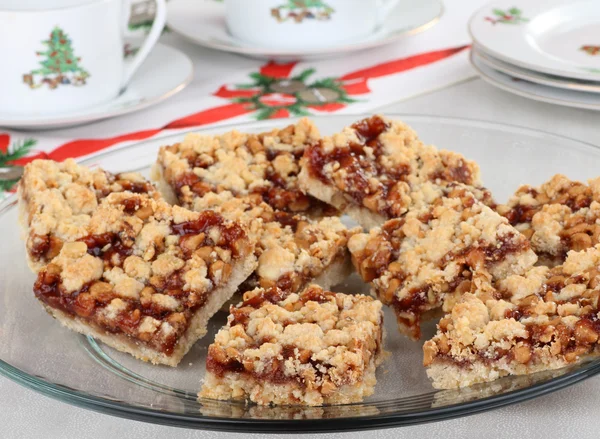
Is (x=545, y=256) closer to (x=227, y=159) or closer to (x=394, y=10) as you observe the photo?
(x=227, y=159)

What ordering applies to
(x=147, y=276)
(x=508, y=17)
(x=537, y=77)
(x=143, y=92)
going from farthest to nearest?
(x=508, y=17)
(x=143, y=92)
(x=537, y=77)
(x=147, y=276)

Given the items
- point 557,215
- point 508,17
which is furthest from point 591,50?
point 557,215

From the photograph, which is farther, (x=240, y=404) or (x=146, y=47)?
(x=146, y=47)

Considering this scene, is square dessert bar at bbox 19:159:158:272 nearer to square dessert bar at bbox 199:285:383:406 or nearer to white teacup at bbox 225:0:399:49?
square dessert bar at bbox 199:285:383:406

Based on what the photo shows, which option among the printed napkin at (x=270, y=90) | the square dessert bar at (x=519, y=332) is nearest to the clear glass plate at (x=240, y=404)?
the square dessert bar at (x=519, y=332)

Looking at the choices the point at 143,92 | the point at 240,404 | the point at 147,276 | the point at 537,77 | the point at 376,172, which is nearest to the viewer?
the point at 240,404

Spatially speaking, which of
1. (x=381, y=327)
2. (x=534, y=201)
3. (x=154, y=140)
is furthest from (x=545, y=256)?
(x=154, y=140)

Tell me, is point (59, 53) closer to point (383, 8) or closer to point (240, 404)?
point (383, 8)
